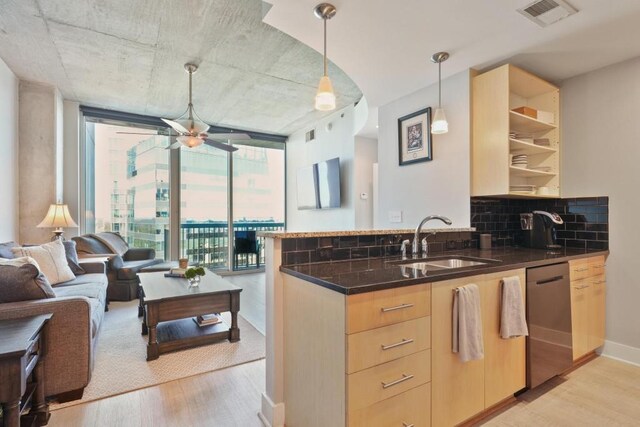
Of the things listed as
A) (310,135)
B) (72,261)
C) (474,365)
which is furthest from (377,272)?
(310,135)

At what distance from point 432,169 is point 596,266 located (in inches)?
58.6

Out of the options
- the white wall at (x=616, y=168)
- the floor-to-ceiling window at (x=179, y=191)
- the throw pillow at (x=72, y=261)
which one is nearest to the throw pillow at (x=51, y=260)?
the throw pillow at (x=72, y=261)

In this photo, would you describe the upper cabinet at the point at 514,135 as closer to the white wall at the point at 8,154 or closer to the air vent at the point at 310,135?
the air vent at the point at 310,135

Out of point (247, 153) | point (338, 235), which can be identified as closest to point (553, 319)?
point (338, 235)

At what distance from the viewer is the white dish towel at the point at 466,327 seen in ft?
5.28

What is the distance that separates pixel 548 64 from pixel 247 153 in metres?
4.96

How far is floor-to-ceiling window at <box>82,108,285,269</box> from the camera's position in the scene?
5203 mm

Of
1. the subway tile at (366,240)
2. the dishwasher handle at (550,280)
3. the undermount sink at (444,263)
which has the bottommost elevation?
the dishwasher handle at (550,280)

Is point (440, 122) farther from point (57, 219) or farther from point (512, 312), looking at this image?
point (57, 219)

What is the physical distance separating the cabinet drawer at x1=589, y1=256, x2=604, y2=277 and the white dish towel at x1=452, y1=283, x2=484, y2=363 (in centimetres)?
153

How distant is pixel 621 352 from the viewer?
2555 mm

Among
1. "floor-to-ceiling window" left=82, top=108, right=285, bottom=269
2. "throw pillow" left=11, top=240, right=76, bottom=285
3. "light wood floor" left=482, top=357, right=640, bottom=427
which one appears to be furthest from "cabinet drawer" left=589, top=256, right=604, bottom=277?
"floor-to-ceiling window" left=82, top=108, right=285, bottom=269

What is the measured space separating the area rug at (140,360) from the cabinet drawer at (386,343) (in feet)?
5.23

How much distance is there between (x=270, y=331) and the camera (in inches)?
70.9
